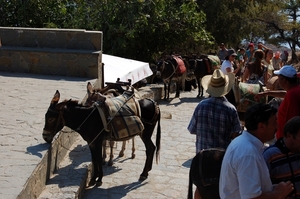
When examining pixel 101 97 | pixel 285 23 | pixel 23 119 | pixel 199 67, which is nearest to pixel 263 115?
pixel 101 97

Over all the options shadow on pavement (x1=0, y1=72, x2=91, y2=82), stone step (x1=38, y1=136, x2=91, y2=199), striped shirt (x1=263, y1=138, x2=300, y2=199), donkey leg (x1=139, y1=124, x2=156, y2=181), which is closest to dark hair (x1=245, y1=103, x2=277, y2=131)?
striped shirt (x1=263, y1=138, x2=300, y2=199)

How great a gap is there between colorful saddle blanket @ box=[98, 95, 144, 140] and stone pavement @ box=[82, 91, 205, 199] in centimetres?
79

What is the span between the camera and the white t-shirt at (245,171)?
10.9 feet

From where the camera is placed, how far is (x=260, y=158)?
340 cm

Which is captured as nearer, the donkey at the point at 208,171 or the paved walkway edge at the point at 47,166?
the donkey at the point at 208,171

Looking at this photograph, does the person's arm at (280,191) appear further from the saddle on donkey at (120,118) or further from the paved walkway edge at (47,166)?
the saddle on donkey at (120,118)

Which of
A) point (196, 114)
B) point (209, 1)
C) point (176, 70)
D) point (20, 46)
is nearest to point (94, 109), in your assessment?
point (196, 114)

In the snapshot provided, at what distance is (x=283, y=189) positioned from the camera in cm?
348

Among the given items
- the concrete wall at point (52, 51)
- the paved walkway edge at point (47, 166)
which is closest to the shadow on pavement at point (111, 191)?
the paved walkway edge at point (47, 166)

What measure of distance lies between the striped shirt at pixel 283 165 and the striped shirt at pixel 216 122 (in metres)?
1.84

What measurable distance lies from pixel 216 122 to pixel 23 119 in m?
3.52

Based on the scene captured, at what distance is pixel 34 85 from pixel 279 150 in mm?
7443

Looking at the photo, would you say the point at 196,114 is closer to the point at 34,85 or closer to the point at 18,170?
the point at 18,170

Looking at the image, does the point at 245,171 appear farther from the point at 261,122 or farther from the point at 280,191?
the point at 261,122
